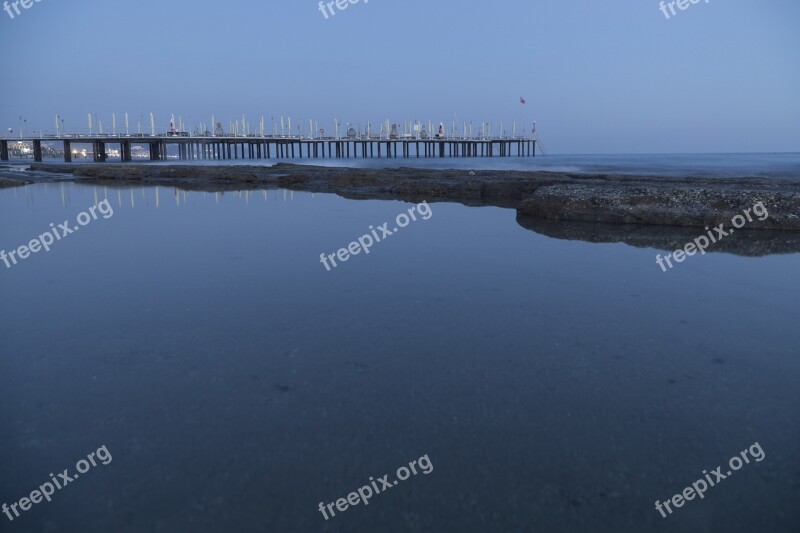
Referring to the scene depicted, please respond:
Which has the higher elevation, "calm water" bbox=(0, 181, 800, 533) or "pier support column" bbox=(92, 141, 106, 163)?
"pier support column" bbox=(92, 141, 106, 163)

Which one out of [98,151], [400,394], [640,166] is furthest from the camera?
[98,151]

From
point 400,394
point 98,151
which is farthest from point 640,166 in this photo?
point 98,151

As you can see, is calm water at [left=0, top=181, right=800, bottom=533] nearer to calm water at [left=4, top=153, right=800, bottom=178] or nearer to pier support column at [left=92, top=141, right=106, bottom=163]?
calm water at [left=4, top=153, right=800, bottom=178]

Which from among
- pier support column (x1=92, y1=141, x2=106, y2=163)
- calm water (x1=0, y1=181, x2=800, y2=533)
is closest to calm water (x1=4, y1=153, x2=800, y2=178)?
pier support column (x1=92, y1=141, x2=106, y2=163)

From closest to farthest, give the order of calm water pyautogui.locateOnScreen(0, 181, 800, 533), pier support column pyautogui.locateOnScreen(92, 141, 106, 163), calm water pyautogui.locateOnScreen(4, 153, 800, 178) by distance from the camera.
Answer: calm water pyautogui.locateOnScreen(0, 181, 800, 533) → calm water pyautogui.locateOnScreen(4, 153, 800, 178) → pier support column pyautogui.locateOnScreen(92, 141, 106, 163)

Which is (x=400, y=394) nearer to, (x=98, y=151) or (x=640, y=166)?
(x=640, y=166)

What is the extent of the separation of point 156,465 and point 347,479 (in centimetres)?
113

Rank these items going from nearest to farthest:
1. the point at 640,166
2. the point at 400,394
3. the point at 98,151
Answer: the point at 400,394 → the point at 640,166 → the point at 98,151

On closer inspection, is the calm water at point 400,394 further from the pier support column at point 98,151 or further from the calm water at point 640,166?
the pier support column at point 98,151

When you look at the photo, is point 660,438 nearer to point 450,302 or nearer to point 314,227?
point 450,302

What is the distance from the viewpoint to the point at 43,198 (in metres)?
20.3

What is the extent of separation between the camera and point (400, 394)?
416cm

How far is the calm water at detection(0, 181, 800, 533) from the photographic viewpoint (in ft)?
9.62

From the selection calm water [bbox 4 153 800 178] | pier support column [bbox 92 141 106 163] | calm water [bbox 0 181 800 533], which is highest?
pier support column [bbox 92 141 106 163]
